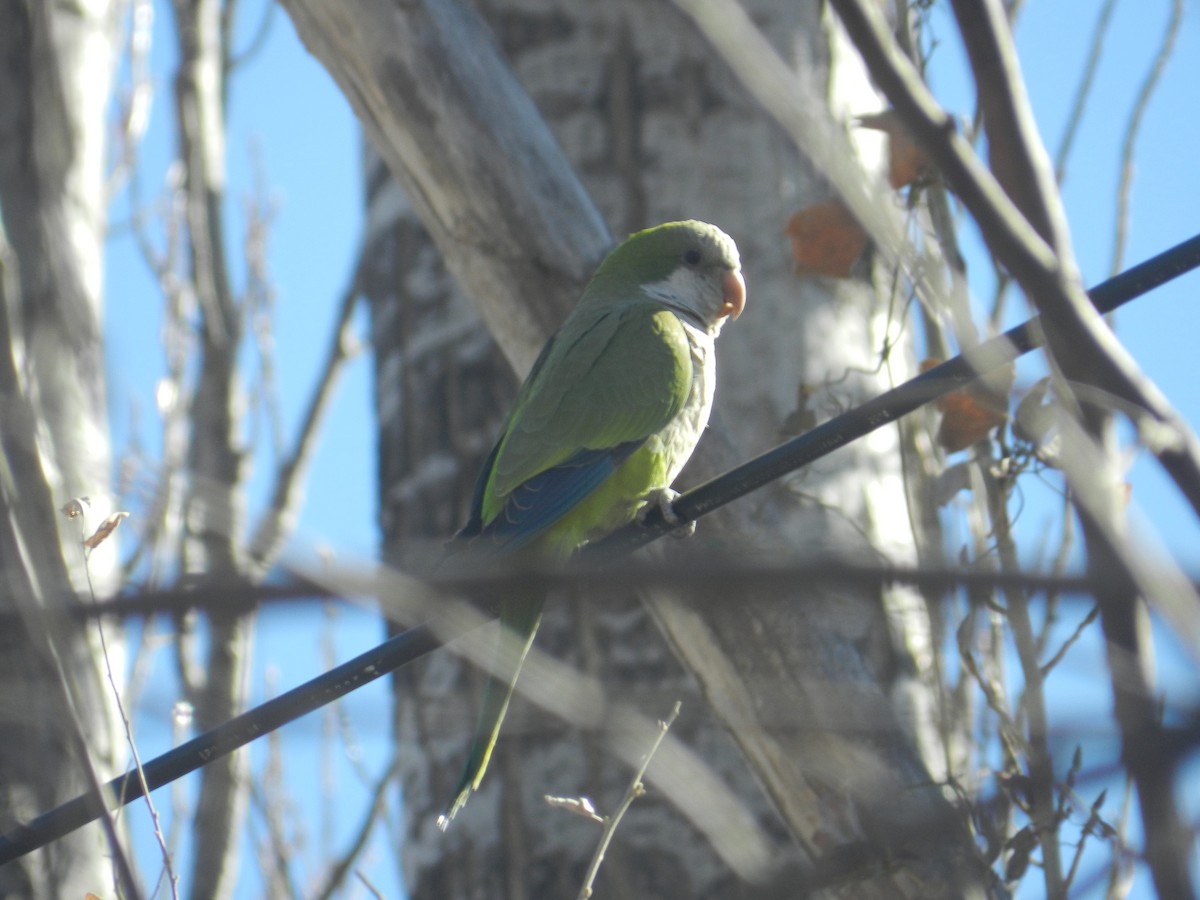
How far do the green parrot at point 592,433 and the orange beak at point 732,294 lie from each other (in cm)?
29

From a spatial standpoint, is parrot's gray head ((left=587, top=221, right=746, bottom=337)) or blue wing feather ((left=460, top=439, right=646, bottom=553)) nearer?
blue wing feather ((left=460, top=439, right=646, bottom=553))

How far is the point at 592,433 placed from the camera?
3.54 meters

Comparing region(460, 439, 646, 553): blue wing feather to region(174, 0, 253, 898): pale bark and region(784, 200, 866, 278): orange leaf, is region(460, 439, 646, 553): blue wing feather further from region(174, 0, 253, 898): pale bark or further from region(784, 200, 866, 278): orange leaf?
region(174, 0, 253, 898): pale bark

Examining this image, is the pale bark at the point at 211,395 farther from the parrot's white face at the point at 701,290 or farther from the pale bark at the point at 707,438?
the parrot's white face at the point at 701,290

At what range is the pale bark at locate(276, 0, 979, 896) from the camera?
3010mm

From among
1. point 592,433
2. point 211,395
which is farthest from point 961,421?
point 211,395

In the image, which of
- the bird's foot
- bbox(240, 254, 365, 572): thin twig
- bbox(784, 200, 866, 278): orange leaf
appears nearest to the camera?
the bird's foot

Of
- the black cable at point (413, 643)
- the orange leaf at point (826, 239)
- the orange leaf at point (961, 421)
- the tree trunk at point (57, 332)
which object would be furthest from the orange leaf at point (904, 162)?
the tree trunk at point (57, 332)

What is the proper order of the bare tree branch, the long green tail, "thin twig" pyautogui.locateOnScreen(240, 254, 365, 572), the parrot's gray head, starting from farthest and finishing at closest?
"thin twig" pyautogui.locateOnScreen(240, 254, 365, 572)
the parrot's gray head
the bare tree branch
the long green tail

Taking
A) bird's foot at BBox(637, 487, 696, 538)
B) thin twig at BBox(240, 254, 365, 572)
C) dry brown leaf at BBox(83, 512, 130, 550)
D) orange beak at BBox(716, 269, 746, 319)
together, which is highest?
thin twig at BBox(240, 254, 365, 572)

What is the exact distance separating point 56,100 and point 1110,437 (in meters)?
3.84

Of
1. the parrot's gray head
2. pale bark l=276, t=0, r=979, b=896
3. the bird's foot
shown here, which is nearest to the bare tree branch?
pale bark l=276, t=0, r=979, b=896

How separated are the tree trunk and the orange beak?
1.79 meters

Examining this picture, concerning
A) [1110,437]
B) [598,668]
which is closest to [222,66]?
[598,668]
